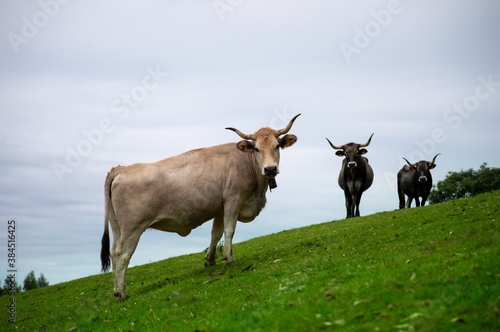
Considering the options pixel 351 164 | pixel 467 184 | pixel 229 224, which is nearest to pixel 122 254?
pixel 229 224

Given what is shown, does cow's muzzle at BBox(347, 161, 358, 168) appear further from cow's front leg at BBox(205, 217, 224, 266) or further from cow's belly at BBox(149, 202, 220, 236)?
cow's belly at BBox(149, 202, 220, 236)

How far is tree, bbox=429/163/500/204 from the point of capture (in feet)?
141

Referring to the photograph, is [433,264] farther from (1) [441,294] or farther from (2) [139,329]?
(2) [139,329]

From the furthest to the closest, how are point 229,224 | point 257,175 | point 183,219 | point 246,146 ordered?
1. point 257,175
2. point 246,146
3. point 229,224
4. point 183,219

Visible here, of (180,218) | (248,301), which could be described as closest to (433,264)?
(248,301)

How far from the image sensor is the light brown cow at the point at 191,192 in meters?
14.9

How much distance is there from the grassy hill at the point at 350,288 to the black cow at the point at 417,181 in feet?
28.8

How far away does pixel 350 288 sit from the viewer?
32.1ft

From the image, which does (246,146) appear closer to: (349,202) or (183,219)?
(183,219)

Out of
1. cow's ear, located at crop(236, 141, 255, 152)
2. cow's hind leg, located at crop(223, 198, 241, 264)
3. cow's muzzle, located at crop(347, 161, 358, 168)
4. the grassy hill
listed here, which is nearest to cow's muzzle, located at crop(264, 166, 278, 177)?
cow's ear, located at crop(236, 141, 255, 152)

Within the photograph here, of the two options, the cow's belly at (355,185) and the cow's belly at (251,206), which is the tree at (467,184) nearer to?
the cow's belly at (355,185)

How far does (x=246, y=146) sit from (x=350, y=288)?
295 inches

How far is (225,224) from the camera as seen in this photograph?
52.2 ft

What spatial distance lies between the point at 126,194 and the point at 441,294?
9.51 metres
